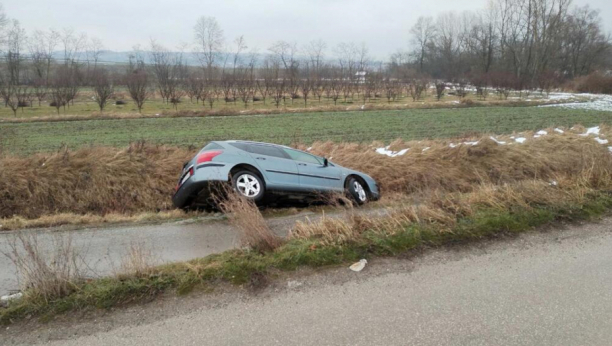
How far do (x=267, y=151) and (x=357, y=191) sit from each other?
89.8 inches

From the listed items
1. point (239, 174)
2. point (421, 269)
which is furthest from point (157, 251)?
point (421, 269)

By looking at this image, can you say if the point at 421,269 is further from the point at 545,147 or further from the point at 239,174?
the point at 545,147

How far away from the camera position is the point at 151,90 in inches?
1869

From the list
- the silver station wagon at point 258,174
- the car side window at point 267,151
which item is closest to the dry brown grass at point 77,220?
the silver station wagon at point 258,174

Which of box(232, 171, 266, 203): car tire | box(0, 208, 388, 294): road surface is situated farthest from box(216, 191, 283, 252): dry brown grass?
box(232, 171, 266, 203): car tire

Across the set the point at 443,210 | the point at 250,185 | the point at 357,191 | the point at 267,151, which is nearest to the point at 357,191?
the point at 357,191

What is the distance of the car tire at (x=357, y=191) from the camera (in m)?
7.88

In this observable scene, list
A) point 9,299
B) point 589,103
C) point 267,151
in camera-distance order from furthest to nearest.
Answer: point 589,103 < point 267,151 < point 9,299

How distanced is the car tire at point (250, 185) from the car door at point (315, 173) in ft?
3.07

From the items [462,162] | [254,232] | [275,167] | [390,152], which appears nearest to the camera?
[254,232]

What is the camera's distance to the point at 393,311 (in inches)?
119

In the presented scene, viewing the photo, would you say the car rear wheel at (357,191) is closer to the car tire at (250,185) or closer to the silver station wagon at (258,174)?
the silver station wagon at (258,174)

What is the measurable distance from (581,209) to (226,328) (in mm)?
5337

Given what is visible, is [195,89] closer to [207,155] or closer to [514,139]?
[514,139]
